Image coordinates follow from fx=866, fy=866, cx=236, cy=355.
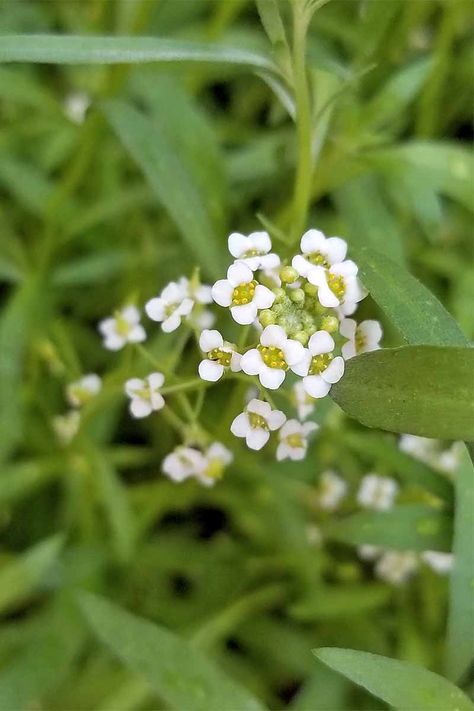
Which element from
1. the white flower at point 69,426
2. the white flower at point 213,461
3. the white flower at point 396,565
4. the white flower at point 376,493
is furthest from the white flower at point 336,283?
the white flower at point 396,565

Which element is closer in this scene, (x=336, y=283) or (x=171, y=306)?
(x=336, y=283)

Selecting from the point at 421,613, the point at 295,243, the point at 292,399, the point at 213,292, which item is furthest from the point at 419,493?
the point at 213,292

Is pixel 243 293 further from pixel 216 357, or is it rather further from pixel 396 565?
pixel 396 565

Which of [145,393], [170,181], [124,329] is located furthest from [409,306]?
[170,181]

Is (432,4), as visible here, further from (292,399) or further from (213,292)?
Result: (213,292)

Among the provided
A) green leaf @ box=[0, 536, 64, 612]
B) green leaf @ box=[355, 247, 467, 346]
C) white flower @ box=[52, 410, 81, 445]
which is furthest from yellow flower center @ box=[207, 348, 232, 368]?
green leaf @ box=[0, 536, 64, 612]

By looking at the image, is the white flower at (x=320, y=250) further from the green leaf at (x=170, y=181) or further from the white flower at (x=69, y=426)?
the white flower at (x=69, y=426)
